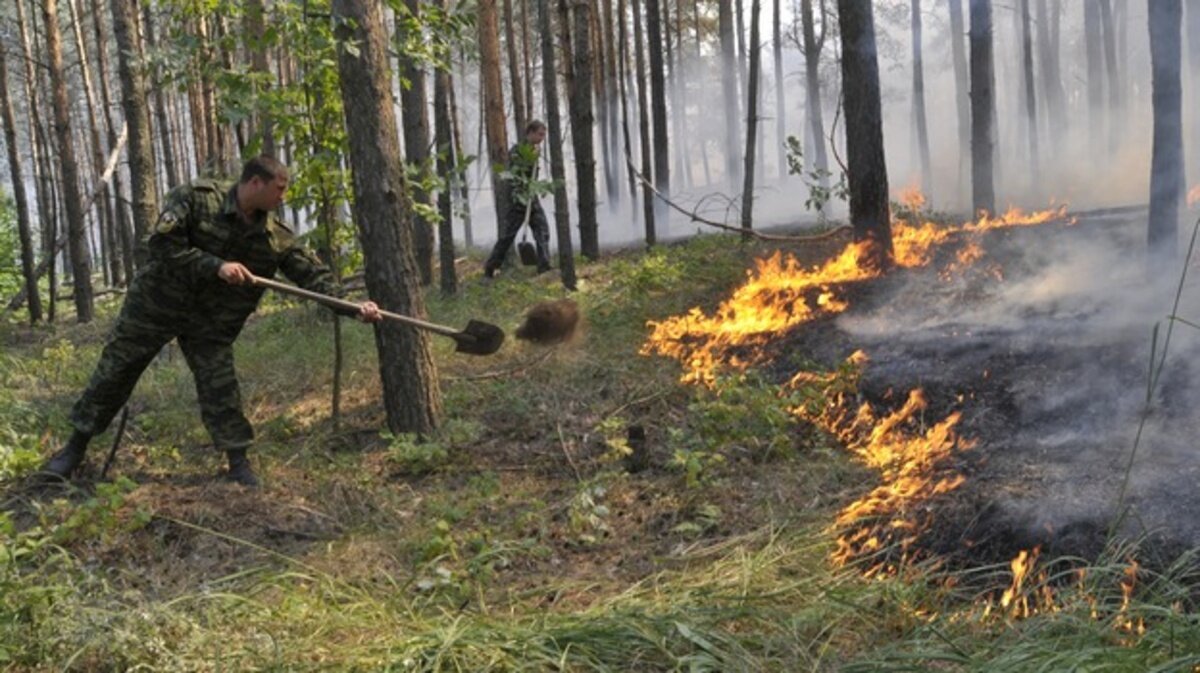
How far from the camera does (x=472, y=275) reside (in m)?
13.7

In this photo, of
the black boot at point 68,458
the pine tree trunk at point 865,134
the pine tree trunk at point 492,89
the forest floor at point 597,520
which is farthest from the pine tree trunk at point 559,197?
the black boot at point 68,458

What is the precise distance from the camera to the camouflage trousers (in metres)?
5.28

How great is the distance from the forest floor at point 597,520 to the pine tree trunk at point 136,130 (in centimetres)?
153

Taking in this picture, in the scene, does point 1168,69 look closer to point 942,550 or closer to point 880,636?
point 942,550

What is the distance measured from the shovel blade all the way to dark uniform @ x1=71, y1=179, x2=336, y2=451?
913 millimetres

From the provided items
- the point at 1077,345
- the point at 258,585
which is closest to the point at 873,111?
the point at 1077,345

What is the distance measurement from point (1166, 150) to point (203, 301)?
7.63 metres

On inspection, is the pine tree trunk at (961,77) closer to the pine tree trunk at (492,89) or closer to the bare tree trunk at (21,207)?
the pine tree trunk at (492,89)

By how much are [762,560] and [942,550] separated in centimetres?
81

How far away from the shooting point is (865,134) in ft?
29.9

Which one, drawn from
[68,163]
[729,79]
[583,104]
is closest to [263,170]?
[583,104]

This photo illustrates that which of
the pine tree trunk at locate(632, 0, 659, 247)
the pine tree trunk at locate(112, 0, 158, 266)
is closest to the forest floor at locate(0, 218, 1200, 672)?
the pine tree trunk at locate(112, 0, 158, 266)

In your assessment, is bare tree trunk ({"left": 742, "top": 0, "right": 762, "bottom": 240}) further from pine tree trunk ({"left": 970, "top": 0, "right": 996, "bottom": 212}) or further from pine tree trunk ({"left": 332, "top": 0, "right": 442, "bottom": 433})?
pine tree trunk ({"left": 332, "top": 0, "right": 442, "bottom": 433})

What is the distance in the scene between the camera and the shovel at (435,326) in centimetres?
514
